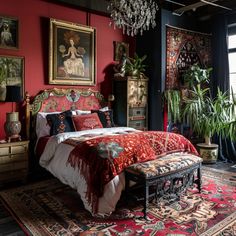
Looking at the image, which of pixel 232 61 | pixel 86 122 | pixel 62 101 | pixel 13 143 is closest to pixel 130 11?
pixel 86 122

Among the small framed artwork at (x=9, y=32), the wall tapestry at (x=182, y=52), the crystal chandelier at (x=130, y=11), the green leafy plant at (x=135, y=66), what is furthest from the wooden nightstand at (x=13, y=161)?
the wall tapestry at (x=182, y=52)

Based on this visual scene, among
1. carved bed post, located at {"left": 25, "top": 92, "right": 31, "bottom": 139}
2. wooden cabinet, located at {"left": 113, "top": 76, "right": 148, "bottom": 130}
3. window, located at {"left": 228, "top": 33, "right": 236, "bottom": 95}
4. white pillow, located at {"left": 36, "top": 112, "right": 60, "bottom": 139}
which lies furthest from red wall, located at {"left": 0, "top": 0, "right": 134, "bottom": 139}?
window, located at {"left": 228, "top": 33, "right": 236, "bottom": 95}

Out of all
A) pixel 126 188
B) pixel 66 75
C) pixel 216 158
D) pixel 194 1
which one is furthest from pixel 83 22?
pixel 216 158

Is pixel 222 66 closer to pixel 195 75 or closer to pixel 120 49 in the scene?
pixel 195 75

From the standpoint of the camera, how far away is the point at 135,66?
4875mm

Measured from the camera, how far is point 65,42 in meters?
4.31

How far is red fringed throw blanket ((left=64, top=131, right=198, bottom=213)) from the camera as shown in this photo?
8.25ft

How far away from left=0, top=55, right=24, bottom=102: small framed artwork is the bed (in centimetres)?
31

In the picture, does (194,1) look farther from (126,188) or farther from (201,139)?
(126,188)

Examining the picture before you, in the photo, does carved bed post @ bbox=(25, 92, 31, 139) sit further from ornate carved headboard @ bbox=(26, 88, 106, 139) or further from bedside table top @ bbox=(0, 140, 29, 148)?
bedside table top @ bbox=(0, 140, 29, 148)

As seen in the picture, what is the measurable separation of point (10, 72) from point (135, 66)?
2.30 metres

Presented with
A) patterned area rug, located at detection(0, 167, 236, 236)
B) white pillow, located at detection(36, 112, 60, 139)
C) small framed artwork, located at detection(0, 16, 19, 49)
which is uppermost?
small framed artwork, located at detection(0, 16, 19, 49)

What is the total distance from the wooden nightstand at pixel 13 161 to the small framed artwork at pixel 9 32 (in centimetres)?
152

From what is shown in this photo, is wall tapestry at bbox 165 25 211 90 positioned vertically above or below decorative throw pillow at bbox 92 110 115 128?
above
